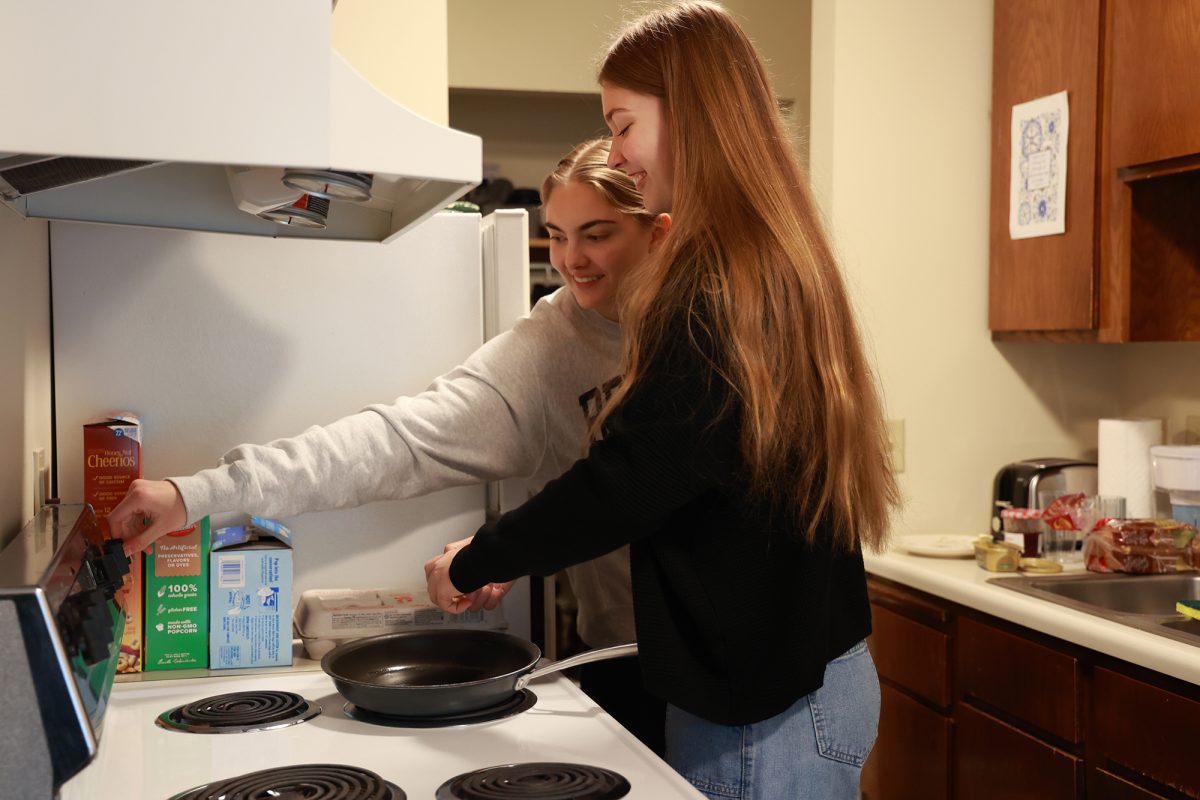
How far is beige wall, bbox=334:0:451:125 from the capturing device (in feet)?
7.21

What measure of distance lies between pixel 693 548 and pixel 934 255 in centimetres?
189

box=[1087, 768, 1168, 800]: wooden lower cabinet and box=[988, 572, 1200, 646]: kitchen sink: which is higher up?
box=[988, 572, 1200, 646]: kitchen sink

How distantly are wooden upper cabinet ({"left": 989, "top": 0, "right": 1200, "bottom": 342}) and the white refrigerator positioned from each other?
4.77ft

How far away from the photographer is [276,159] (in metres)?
0.84

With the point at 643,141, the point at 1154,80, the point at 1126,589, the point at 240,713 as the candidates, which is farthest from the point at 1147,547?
the point at 240,713

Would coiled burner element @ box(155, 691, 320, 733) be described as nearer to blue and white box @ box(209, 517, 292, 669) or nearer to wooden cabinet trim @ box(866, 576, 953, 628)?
blue and white box @ box(209, 517, 292, 669)

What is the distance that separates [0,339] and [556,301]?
82 cm

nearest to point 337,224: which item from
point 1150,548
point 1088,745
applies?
point 1088,745

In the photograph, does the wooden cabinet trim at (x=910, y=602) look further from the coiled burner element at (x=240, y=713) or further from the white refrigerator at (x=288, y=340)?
the coiled burner element at (x=240, y=713)

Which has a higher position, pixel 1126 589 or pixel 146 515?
pixel 146 515

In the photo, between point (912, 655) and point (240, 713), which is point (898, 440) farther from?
point (240, 713)

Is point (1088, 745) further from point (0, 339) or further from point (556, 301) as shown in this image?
point (0, 339)

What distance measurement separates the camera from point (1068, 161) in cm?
268

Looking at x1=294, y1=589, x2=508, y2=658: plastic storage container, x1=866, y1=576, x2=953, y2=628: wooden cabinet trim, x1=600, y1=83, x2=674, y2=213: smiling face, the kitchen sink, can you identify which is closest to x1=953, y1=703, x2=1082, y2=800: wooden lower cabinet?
x1=866, y1=576, x2=953, y2=628: wooden cabinet trim
